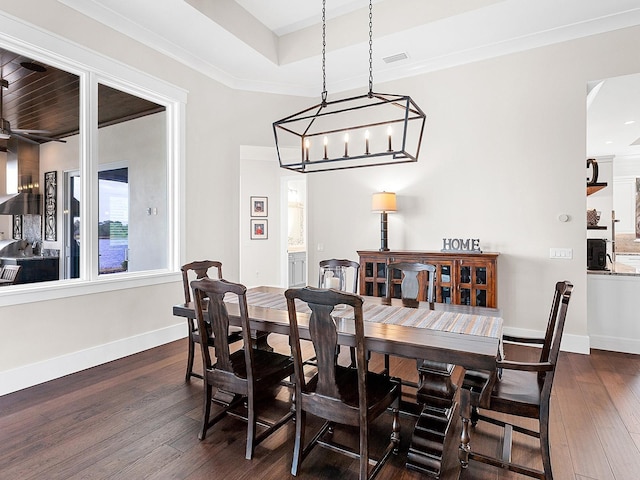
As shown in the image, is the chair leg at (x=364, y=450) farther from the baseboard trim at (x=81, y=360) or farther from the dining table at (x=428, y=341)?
the baseboard trim at (x=81, y=360)

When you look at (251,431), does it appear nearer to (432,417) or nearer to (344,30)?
(432,417)

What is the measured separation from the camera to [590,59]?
3.81 meters

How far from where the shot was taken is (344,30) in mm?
4215

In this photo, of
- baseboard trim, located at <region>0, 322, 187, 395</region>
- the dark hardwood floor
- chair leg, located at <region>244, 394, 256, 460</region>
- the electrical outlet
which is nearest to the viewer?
the dark hardwood floor

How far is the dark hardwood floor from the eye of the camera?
1991mm

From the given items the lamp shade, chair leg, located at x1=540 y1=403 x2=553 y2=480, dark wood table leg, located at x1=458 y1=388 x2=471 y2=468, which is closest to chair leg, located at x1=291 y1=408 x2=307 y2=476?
dark wood table leg, located at x1=458 y1=388 x2=471 y2=468

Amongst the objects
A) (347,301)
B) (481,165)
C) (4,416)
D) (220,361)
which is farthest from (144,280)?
(481,165)

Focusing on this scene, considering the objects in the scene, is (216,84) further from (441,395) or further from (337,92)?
(441,395)

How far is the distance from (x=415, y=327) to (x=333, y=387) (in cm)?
60

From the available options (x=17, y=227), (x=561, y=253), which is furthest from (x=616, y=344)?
(x=17, y=227)

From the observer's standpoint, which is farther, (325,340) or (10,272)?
(10,272)

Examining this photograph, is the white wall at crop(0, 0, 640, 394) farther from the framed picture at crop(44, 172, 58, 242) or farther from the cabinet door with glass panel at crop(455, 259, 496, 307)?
the framed picture at crop(44, 172, 58, 242)

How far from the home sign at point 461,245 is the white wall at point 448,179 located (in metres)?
0.12

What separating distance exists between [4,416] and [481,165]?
496 centimetres
